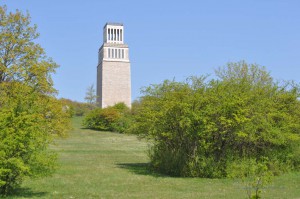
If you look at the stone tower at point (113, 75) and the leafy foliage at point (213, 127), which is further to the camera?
the stone tower at point (113, 75)

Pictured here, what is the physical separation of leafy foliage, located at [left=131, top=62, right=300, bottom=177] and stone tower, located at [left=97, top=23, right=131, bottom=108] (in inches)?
3642

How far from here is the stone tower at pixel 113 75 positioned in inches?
4599

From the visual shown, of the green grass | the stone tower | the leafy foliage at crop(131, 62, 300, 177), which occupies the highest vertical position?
the stone tower

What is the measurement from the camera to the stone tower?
117m

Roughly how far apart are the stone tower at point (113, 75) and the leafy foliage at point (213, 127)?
304 ft

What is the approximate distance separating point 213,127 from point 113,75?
101 m

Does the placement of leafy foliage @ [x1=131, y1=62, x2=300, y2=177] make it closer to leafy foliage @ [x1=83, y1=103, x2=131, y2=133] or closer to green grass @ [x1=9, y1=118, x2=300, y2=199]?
green grass @ [x1=9, y1=118, x2=300, y2=199]

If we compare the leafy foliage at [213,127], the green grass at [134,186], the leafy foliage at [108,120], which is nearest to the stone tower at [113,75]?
the leafy foliage at [108,120]

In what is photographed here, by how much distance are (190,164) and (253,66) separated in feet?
101

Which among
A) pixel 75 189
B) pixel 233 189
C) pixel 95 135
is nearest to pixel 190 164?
pixel 233 189

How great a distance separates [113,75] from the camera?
119 meters

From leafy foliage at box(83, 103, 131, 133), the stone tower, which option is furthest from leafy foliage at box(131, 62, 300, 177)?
the stone tower

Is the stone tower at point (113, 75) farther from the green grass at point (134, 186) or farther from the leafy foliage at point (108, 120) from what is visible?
the green grass at point (134, 186)

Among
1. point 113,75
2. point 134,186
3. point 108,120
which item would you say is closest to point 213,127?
point 134,186
